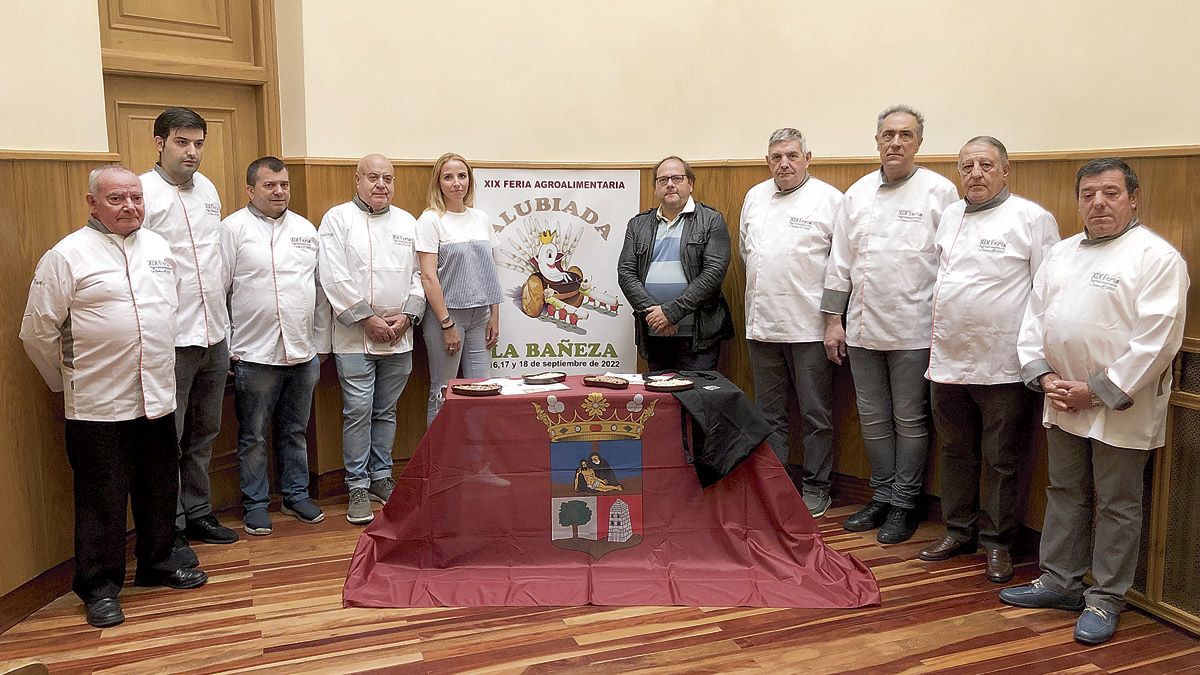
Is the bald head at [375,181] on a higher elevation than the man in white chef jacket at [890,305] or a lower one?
higher

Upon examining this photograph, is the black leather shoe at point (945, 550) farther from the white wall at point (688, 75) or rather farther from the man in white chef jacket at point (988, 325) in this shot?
the white wall at point (688, 75)

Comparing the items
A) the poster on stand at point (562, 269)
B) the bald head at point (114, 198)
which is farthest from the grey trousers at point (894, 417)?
the bald head at point (114, 198)

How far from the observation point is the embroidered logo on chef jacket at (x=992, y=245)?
3.56 metres

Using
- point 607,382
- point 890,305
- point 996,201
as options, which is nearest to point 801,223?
point 890,305

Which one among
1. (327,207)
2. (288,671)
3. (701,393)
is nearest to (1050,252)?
(701,393)

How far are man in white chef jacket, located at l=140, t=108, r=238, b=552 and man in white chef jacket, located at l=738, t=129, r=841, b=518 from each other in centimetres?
234

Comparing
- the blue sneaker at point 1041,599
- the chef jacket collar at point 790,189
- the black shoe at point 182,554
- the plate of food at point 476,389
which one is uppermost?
the chef jacket collar at point 790,189

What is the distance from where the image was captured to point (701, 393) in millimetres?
3578

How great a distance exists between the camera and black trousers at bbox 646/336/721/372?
4566 mm

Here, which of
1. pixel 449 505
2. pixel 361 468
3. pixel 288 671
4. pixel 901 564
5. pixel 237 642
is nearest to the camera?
pixel 288 671

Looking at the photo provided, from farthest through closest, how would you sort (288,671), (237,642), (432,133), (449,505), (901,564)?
(432,133) < (901,564) < (449,505) < (237,642) < (288,671)

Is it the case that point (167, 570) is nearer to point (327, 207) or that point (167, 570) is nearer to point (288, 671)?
point (288, 671)

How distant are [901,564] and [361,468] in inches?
95.8

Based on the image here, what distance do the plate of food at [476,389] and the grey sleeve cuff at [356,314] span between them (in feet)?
2.82
